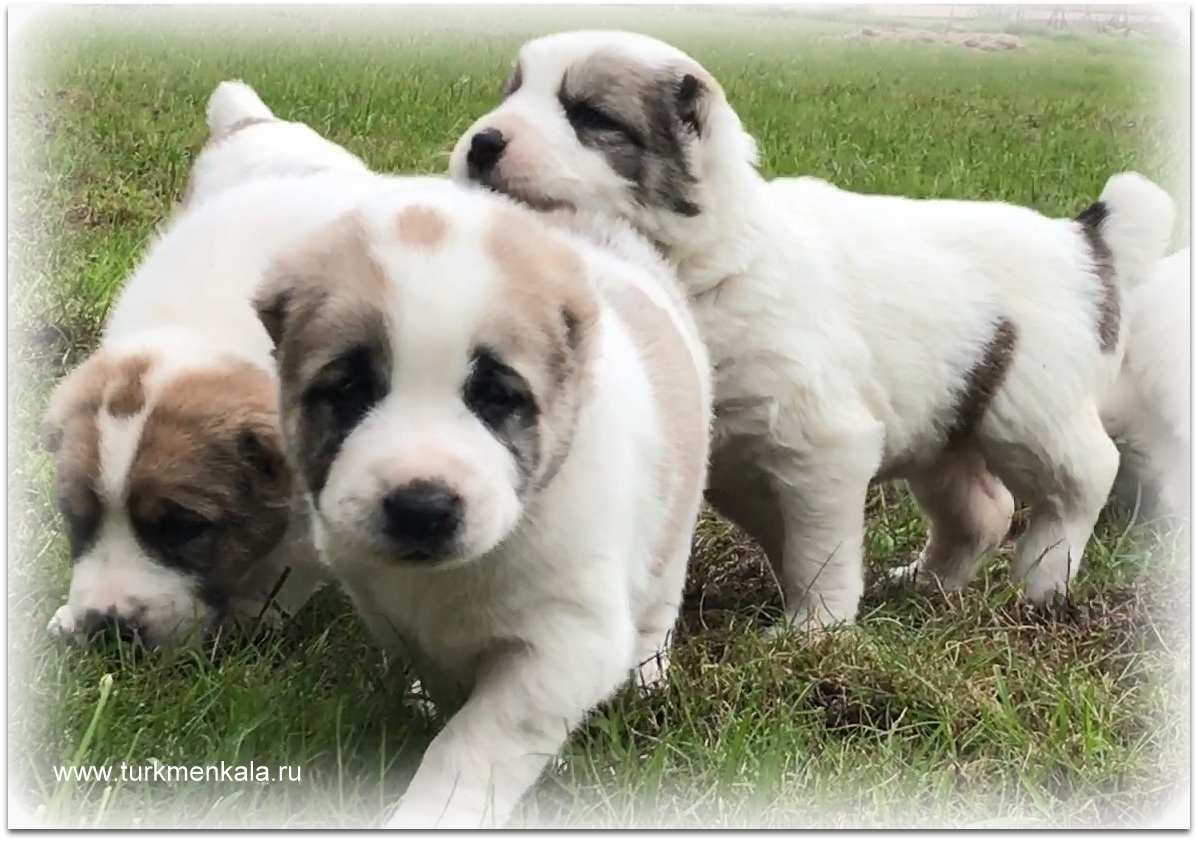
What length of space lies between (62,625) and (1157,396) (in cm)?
421

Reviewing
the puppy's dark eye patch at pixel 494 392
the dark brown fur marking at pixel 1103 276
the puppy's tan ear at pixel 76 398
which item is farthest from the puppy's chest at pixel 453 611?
the dark brown fur marking at pixel 1103 276

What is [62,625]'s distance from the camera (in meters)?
4.23

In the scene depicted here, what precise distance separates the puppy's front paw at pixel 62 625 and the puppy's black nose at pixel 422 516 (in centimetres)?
147

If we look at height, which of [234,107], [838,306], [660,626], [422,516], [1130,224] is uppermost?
[422,516]

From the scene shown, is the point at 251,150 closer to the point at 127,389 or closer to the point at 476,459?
the point at 127,389

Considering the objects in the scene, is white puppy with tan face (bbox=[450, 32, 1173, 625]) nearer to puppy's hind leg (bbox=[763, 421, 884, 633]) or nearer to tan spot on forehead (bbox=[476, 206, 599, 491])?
puppy's hind leg (bbox=[763, 421, 884, 633])

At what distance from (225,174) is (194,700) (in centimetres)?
281

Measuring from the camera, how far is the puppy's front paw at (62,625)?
4197mm

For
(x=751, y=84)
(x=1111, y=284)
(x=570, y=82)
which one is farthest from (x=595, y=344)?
(x=1111, y=284)

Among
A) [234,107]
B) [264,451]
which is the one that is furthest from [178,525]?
[234,107]

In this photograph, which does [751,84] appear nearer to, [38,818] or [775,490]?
[775,490]

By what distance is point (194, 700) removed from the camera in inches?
153

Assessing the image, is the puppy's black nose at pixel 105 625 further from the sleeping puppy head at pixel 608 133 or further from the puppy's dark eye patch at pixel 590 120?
the puppy's dark eye patch at pixel 590 120

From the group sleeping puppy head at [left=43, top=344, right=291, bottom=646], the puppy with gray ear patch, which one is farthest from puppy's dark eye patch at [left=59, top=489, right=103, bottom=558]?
the puppy with gray ear patch
